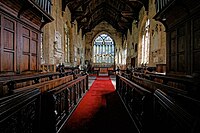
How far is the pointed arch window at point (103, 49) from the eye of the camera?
70.4ft

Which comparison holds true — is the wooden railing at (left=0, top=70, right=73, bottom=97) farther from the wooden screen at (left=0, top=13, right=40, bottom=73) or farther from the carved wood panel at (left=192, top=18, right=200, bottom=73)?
the carved wood panel at (left=192, top=18, right=200, bottom=73)

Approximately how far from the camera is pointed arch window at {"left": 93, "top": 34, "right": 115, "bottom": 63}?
70.4 ft

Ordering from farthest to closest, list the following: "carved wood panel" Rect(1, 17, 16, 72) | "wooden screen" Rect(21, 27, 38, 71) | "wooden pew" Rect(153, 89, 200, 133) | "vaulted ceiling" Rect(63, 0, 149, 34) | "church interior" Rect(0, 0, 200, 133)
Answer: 1. "vaulted ceiling" Rect(63, 0, 149, 34)
2. "wooden screen" Rect(21, 27, 38, 71)
3. "carved wood panel" Rect(1, 17, 16, 72)
4. "church interior" Rect(0, 0, 200, 133)
5. "wooden pew" Rect(153, 89, 200, 133)

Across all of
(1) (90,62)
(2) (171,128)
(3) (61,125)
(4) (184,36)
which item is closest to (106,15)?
(1) (90,62)

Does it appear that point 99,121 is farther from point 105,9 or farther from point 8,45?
point 105,9

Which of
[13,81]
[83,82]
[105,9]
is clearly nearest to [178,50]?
[83,82]

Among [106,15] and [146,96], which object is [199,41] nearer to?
[146,96]

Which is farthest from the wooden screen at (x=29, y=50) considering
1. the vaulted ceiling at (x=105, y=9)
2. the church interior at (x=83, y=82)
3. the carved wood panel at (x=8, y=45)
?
the vaulted ceiling at (x=105, y=9)

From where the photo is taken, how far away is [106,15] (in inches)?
720

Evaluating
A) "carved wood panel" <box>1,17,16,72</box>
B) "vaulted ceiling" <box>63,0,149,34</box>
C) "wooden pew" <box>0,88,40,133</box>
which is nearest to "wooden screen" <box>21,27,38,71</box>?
"carved wood panel" <box>1,17,16,72</box>

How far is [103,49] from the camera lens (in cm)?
2159

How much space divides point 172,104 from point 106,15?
18.1 metres

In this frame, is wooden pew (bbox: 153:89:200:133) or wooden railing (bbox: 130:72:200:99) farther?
wooden railing (bbox: 130:72:200:99)

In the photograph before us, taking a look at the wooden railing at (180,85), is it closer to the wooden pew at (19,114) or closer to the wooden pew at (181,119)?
the wooden pew at (181,119)
